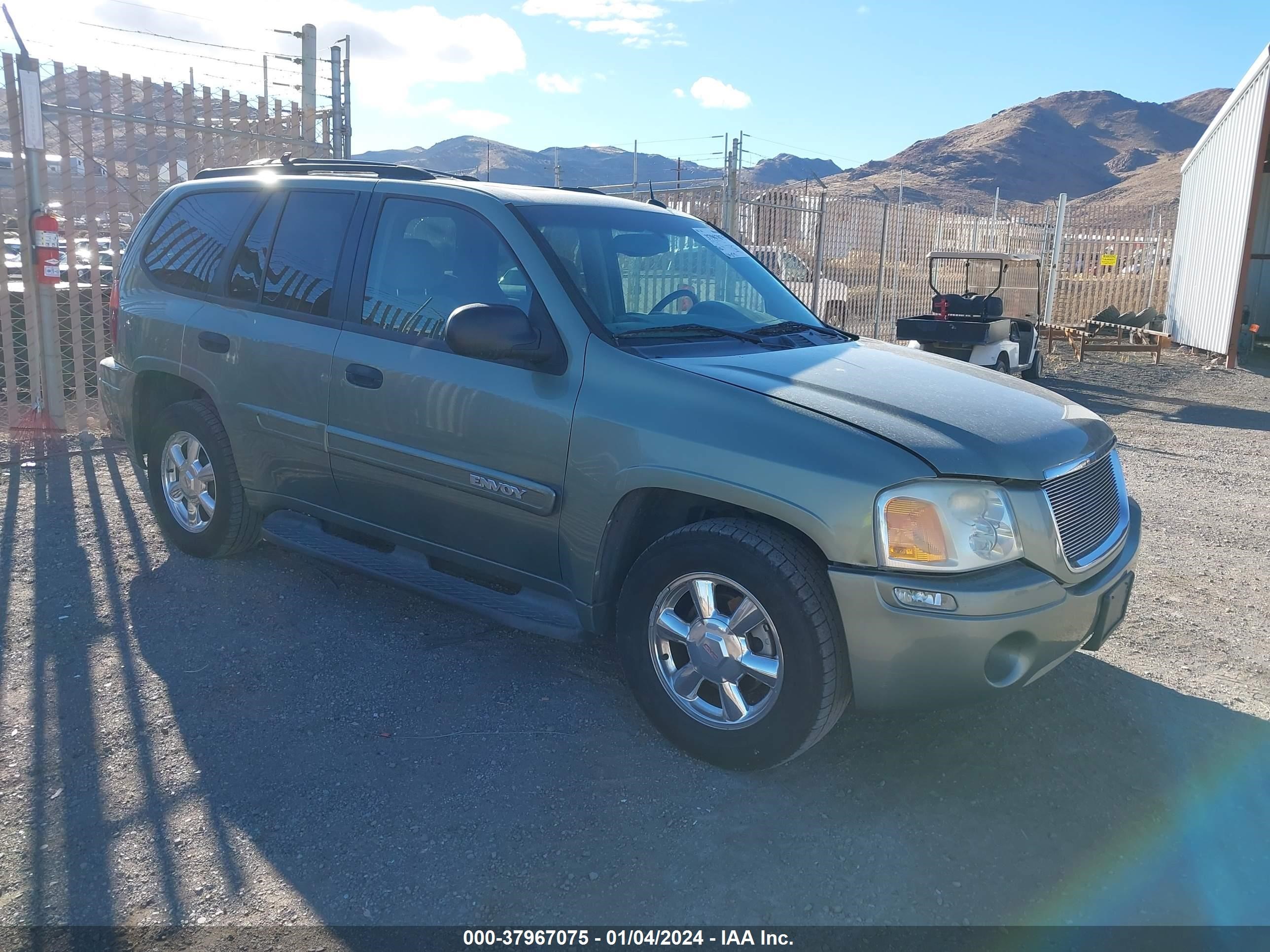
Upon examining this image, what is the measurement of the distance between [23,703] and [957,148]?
168 metres

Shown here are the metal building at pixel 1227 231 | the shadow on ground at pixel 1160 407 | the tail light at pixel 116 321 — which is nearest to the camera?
the tail light at pixel 116 321

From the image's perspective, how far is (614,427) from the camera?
345 cm

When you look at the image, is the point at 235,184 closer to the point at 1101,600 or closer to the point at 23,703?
the point at 23,703

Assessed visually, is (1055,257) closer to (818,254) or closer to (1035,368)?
(1035,368)

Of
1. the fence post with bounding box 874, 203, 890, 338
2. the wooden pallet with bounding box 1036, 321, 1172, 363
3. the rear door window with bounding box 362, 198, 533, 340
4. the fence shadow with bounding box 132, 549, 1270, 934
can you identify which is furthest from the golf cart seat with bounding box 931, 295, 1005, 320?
the rear door window with bounding box 362, 198, 533, 340

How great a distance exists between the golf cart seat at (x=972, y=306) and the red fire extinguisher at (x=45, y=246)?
9.40m

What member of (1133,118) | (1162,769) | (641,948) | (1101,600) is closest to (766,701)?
(641,948)

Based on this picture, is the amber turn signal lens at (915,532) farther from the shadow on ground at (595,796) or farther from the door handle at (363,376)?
the door handle at (363,376)

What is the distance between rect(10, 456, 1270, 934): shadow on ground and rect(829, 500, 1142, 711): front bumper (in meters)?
0.46

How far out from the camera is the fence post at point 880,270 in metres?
16.2

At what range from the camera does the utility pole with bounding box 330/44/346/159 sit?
30.6ft

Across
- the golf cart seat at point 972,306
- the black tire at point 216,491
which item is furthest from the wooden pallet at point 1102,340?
→ the black tire at point 216,491

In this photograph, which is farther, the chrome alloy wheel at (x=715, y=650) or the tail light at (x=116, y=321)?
the tail light at (x=116, y=321)

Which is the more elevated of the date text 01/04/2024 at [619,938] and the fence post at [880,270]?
the fence post at [880,270]
